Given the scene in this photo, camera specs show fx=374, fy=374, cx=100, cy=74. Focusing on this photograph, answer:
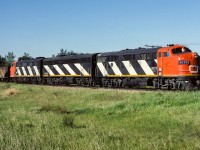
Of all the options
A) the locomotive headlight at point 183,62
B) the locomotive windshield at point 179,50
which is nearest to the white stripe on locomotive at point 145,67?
the locomotive windshield at point 179,50

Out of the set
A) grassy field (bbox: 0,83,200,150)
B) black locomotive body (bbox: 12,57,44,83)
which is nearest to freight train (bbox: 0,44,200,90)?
black locomotive body (bbox: 12,57,44,83)

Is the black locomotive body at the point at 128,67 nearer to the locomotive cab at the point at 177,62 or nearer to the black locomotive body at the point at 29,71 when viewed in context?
the locomotive cab at the point at 177,62

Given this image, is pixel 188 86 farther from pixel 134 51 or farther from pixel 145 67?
pixel 134 51

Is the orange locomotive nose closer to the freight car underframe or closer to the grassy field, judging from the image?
the freight car underframe

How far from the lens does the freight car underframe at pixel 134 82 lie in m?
26.2

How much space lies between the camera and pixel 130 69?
31625 mm

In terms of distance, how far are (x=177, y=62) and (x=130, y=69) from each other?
5733 millimetres

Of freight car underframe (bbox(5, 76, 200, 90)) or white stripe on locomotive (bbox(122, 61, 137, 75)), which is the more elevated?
white stripe on locomotive (bbox(122, 61, 137, 75))

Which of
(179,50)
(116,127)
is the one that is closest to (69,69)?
(179,50)

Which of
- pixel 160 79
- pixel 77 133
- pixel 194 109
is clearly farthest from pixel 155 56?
pixel 77 133

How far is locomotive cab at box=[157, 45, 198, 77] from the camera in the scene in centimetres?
2620

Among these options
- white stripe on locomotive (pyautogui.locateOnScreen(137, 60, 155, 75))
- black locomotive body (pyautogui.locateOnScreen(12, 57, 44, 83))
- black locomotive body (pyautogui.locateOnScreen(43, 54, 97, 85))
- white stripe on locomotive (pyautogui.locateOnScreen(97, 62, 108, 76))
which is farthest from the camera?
black locomotive body (pyautogui.locateOnScreen(12, 57, 44, 83))

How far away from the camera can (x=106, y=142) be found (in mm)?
11047

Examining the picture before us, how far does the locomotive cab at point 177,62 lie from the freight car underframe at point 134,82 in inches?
16.2
